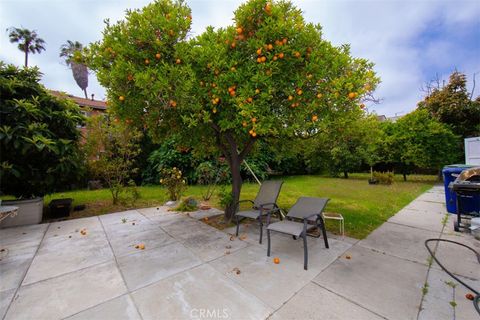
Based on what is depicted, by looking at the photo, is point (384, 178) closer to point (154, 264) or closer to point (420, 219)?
point (420, 219)

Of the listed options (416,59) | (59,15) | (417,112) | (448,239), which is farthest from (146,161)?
(417,112)

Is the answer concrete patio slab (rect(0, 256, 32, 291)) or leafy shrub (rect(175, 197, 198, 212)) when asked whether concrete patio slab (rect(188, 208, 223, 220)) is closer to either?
leafy shrub (rect(175, 197, 198, 212))

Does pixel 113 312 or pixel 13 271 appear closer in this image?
pixel 113 312

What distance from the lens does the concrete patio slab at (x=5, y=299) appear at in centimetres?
215

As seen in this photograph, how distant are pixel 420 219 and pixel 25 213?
10059 millimetres

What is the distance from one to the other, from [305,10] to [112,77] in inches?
148

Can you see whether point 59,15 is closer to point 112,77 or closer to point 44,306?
point 112,77

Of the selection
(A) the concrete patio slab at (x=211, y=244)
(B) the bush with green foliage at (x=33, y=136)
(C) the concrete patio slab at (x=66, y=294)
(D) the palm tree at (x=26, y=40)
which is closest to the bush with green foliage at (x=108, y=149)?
(B) the bush with green foliage at (x=33, y=136)

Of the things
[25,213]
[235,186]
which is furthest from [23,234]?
[235,186]

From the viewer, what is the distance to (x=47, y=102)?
577 centimetres

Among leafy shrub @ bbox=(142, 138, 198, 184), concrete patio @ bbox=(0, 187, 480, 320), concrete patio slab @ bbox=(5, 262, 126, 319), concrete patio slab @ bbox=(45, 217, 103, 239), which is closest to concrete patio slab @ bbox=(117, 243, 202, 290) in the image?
concrete patio @ bbox=(0, 187, 480, 320)

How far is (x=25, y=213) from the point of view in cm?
515

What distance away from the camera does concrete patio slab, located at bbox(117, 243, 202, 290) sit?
2702 millimetres

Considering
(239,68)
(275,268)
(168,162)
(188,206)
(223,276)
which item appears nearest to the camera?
(223,276)
